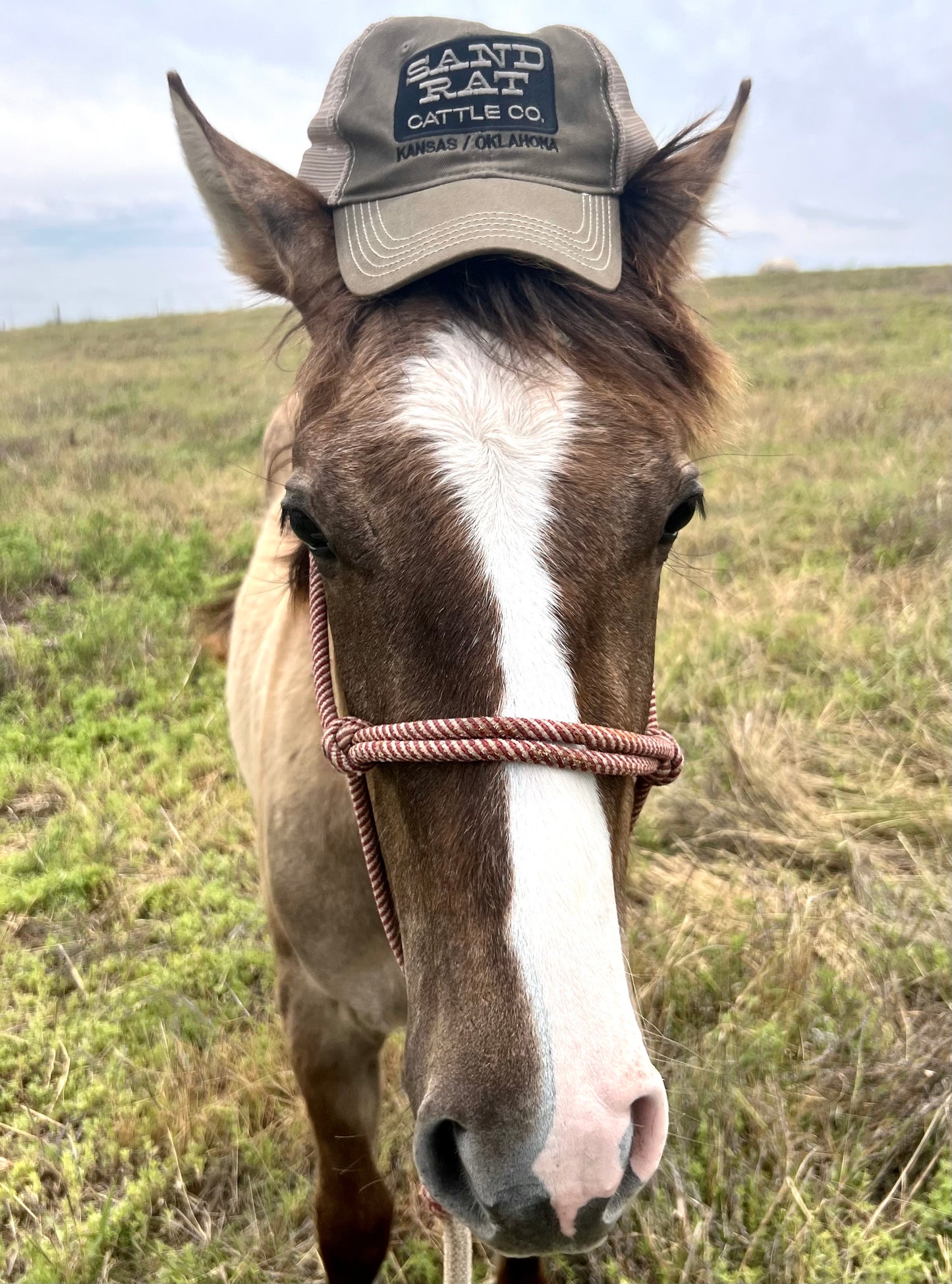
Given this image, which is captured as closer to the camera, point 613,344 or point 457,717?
point 457,717

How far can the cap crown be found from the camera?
1.45 meters

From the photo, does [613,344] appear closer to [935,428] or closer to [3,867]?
[3,867]

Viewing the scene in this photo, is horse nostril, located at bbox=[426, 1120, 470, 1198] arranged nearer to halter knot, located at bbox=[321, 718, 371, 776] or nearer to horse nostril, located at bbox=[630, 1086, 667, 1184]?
horse nostril, located at bbox=[630, 1086, 667, 1184]

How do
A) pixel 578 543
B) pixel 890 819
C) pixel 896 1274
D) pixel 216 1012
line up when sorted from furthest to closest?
pixel 890 819, pixel 216 1012, pixel 896 1274, pixel 578 543

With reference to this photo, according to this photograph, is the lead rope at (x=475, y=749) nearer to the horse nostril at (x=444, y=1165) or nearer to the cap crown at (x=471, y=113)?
the horse nostril at (x=444, y=1165)

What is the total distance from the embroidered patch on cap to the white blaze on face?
20.6 inches

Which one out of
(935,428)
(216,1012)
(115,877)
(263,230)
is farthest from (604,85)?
(935,428)

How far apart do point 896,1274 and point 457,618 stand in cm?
193

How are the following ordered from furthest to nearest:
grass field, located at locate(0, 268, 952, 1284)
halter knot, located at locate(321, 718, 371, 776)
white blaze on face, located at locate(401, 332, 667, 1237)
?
grass field, located at locate(0, 268, 952, 1284) → halter knot, located at locate(321, 718, 371, 776) → white blaze on face, located at locate(401, 332, 667, 1237)

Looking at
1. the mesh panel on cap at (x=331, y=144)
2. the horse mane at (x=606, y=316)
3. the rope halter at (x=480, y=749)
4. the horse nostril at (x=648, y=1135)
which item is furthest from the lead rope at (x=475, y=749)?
the mesh panel on cap at (x=331, y=144)

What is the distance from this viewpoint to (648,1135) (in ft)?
3.35

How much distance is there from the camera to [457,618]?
1.09 metres

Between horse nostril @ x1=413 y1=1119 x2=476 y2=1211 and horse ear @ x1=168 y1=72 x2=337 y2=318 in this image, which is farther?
horse ear @ x1=168 y1=72 x2=337 y2=318

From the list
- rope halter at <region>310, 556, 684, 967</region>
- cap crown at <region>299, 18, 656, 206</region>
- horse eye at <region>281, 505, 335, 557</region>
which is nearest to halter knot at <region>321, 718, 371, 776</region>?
rope halter at <region>310, 556, 684, 967</region>
